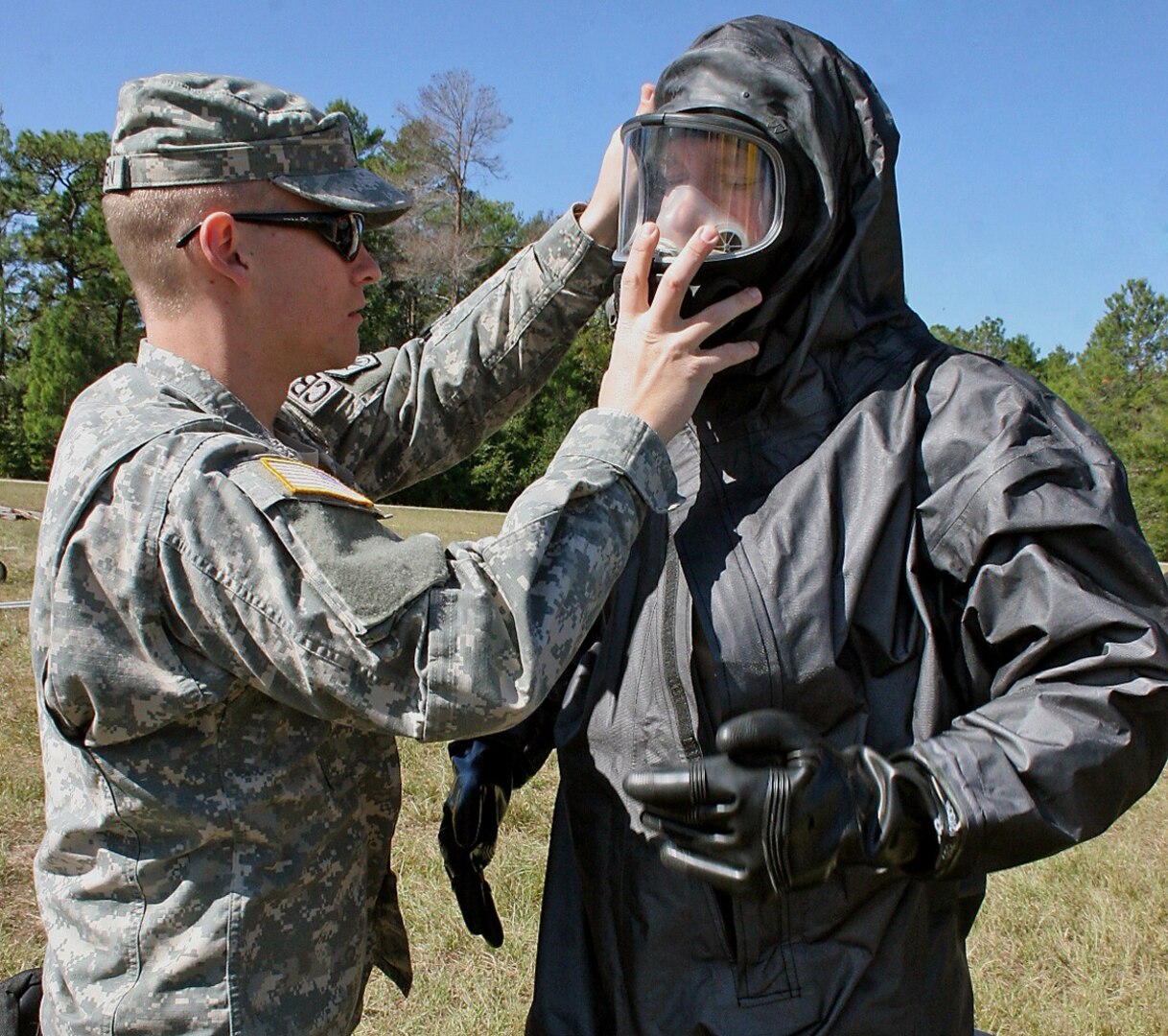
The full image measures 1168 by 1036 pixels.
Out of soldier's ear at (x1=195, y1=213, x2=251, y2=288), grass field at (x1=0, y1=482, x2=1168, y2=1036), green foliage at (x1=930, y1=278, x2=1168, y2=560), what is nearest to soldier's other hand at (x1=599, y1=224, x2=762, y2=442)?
soldier's ear at (x1=195, y1=213, x2=251, y2=288)

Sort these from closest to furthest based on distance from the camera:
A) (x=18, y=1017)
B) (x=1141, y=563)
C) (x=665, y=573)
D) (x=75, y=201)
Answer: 1. (x=1141, y=563)
2. (x=665, y=573)
3. (x=18, y=1017)
4. (x=75, y=201)

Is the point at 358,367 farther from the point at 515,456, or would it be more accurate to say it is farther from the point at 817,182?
the point at 515,456

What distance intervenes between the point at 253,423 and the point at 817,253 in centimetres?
101

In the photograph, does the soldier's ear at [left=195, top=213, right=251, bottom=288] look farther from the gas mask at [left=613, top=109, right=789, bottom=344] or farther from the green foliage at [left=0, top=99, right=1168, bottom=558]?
the green foliage at [left=0, top=99, right=1168, bottom=558]

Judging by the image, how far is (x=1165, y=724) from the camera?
1.54 m

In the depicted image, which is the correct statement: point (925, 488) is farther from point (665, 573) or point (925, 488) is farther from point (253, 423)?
point (253, 423)

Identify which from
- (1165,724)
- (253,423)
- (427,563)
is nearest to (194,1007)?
(427,563)

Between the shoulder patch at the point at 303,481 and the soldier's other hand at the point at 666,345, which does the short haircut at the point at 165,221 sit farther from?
the soldier's other hand at the point at 666,345

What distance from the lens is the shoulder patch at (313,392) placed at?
2.52 metres

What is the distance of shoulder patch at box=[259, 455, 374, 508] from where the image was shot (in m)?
1.62

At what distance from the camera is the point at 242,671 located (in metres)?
1.67

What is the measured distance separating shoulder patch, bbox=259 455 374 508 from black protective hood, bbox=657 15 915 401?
0.72 meters

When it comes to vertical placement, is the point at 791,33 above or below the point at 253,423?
above

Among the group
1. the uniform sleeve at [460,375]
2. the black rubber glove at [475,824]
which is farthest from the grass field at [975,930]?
the uniform sleeve at [460,375]
